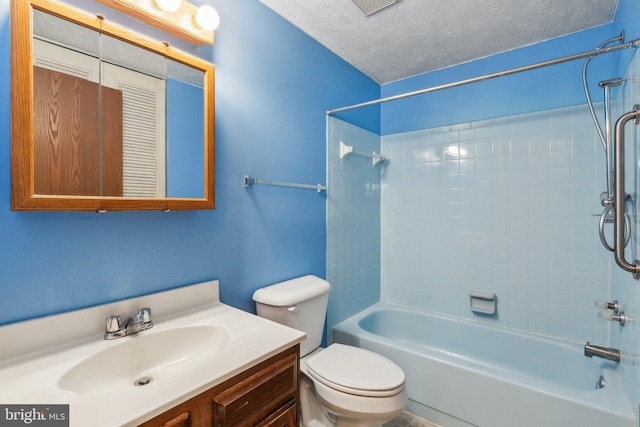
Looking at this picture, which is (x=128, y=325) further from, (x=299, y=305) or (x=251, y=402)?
(x=299, y=305)

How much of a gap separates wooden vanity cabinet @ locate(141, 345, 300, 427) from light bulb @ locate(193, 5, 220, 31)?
1292 mm

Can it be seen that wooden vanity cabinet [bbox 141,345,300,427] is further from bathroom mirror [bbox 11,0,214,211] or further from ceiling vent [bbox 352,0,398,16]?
ceiling vent [bbox 352,0,398,16]

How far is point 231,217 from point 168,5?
865mm

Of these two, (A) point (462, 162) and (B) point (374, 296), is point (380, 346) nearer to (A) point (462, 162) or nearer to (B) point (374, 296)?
(B) point (374, 296)

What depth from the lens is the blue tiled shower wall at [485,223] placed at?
71.3 inches

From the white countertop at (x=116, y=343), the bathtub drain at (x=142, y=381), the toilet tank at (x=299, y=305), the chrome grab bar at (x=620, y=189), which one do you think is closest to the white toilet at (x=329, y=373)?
the toilet tank at (x=299, y=305)

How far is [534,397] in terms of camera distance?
1402mm

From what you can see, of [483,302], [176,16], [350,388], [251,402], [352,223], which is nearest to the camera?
[251,402]

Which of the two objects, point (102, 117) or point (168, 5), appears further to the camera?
point (168, 5)

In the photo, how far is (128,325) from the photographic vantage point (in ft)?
3.31

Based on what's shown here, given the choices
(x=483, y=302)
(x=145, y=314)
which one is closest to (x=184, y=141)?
(x=145, y=314)

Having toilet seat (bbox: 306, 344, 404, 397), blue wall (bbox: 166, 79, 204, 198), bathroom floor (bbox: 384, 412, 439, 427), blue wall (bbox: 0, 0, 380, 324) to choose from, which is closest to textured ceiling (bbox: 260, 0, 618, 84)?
blue wall (bbox: 0, 0, 380, 324)

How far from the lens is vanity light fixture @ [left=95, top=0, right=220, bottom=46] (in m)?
1.03

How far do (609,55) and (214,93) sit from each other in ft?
7.44
